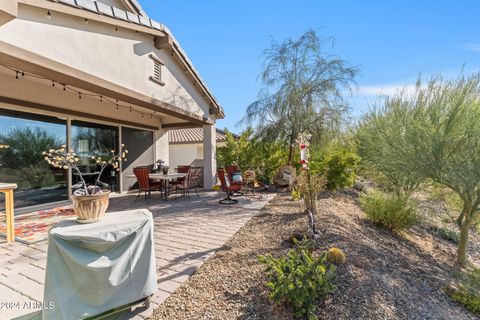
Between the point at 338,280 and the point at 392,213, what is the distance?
13.9 ft

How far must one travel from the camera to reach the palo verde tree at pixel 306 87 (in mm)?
9195

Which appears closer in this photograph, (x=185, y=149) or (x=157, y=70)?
(x=157, y=70)

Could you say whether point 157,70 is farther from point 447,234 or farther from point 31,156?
point 447,234

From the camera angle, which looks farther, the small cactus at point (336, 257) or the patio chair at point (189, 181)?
the patio chair at point (189, 181)

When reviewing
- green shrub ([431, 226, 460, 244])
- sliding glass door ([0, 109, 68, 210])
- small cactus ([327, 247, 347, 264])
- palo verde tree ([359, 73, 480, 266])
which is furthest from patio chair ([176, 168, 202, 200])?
green shrub ([431, 226, 460, 244])

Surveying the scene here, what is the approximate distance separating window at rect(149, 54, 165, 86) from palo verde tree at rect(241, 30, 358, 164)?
181 inches

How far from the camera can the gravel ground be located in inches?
94.7

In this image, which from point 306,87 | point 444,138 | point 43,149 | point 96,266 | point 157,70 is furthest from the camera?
point 306,87

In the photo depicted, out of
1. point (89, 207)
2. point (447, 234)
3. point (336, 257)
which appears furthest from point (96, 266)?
point (447, 234)

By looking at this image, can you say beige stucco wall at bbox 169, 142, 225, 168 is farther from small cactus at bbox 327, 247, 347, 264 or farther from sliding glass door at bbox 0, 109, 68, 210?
small cactus at bbox 327, 247, 347, 264

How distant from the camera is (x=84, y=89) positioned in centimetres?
488

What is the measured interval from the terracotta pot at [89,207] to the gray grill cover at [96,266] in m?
0.09

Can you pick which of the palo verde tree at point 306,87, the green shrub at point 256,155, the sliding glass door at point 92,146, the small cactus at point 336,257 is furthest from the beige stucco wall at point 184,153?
the small cactus at point 336,257

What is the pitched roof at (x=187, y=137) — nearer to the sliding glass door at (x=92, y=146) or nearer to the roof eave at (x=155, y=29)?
the roof eave at (x=155, y=29)
